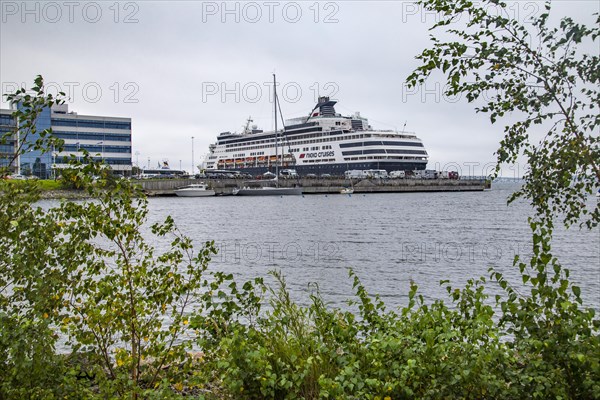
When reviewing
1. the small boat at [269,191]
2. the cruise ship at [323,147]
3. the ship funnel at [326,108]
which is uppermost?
the ship funnel at [326,108]

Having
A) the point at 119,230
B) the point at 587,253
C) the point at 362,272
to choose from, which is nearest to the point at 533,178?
the point at 119,230

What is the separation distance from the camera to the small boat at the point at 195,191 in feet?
303

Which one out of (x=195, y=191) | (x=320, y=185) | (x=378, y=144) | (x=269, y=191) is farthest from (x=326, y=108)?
(x=195, y=191)

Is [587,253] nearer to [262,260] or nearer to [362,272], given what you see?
[362,272]

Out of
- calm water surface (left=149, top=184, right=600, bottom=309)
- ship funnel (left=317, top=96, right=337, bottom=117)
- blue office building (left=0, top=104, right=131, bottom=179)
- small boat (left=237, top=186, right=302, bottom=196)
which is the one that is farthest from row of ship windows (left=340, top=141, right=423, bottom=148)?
calm water surface (left=149, top=184, right=600, bottom=309)

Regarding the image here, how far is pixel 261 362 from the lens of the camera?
4246 mm

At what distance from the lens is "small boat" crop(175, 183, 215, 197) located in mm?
92312

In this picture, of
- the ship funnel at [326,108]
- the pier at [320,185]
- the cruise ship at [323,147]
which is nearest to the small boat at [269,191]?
the pier at [320,185]

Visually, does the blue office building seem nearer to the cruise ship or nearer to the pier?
the pier

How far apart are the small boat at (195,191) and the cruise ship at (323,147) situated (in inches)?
683

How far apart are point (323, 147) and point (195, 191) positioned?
38758 millimetres

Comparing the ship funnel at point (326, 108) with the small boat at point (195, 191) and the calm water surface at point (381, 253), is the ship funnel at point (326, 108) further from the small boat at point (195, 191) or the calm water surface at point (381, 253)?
the calm water surface at point (381, 253)

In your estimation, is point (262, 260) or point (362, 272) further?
point (262, 260)

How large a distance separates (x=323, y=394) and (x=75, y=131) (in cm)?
9656
